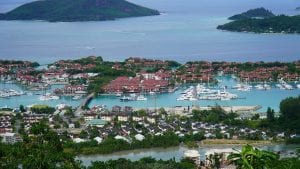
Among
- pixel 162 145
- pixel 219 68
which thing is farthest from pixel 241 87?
pixel 162 145

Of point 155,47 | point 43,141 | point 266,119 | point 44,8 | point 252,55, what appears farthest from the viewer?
point 44,8

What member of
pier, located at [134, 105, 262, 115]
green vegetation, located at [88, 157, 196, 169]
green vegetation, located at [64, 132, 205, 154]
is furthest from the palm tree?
pier, located at [134, 105, 262, 115]

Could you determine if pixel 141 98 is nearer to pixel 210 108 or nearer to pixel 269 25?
pixel 210 108

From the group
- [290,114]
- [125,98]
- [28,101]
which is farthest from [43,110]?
[290,114]

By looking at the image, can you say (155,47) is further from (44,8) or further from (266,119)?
(44,8)

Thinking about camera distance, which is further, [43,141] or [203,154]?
[203,154]

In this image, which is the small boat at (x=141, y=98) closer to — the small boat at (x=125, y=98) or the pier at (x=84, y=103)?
the small boat at (x=125, y=98)

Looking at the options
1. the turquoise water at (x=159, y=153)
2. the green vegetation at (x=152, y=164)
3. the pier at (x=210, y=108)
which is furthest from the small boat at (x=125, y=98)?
the green vegetation at (x=152, y=164)
